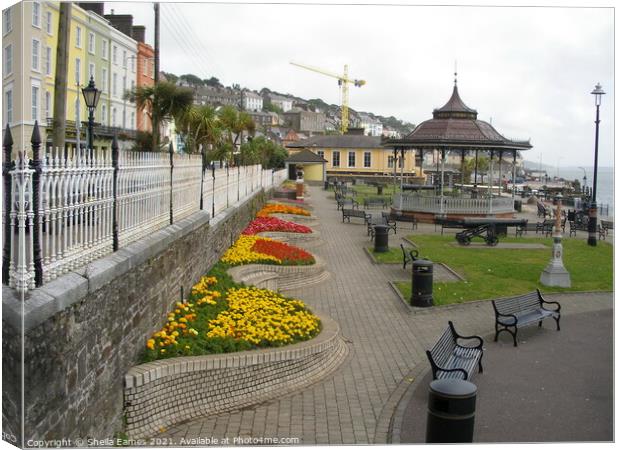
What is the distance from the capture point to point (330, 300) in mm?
14695

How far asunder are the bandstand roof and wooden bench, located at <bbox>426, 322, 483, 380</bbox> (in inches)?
972

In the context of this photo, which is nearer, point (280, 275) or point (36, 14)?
point (36, 14)

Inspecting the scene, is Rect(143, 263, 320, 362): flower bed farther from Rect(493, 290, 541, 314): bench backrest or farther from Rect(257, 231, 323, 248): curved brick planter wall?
Rect(257, 231, 323, 248): curved brick planter wall

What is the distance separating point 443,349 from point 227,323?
3028 millimetres

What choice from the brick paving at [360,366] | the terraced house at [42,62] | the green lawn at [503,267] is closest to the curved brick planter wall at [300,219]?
the green lawn at [503,267]

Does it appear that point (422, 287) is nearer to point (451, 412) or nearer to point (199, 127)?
point (451, 412)

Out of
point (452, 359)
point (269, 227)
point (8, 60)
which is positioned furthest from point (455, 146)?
point (8, 60)

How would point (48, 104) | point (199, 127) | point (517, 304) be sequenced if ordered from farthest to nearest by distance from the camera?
point (199, 127) < point (517, 304) < point (48, 104)

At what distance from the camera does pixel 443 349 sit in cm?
948

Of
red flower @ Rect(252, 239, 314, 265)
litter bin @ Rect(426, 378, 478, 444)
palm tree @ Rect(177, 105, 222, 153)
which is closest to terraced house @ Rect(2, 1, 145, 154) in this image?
palm tree @ Rect(177, 105, 222, 153)

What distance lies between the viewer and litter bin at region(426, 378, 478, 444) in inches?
255

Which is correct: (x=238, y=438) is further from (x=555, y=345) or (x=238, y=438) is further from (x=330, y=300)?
(x=330, y=300)

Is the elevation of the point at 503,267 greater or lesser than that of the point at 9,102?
lesser

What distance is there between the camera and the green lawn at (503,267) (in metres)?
15.8
